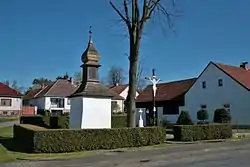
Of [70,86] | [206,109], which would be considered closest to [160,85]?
[206,109]

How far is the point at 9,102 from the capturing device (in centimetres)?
7100

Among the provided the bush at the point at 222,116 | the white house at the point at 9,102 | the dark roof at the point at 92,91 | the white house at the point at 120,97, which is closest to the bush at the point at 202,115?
the bush at the point at 222,116

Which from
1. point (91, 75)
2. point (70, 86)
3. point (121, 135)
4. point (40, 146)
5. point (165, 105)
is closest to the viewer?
point (40, 146)

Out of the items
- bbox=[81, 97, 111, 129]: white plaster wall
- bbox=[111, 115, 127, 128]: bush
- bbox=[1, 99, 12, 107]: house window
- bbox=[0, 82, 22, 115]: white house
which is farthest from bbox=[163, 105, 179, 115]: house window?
bbox=[1, 99, 12, 107]: house window

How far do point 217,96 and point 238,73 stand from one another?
3.78 m

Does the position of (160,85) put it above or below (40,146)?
above

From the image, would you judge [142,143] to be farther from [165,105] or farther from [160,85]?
[160,85]

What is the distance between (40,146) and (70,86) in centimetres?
6436

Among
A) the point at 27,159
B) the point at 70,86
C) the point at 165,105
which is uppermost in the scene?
the point at 70,86

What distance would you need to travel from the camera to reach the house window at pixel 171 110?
47466 mm

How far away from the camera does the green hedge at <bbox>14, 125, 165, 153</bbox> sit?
1733cm

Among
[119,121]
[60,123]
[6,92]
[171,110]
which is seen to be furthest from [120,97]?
[60,123]

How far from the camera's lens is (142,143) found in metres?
20.2

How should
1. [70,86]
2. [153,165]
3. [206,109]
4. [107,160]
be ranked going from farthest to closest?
1. [70,86]
2. [206,109]
3. [107,160]
4. [153,165]
